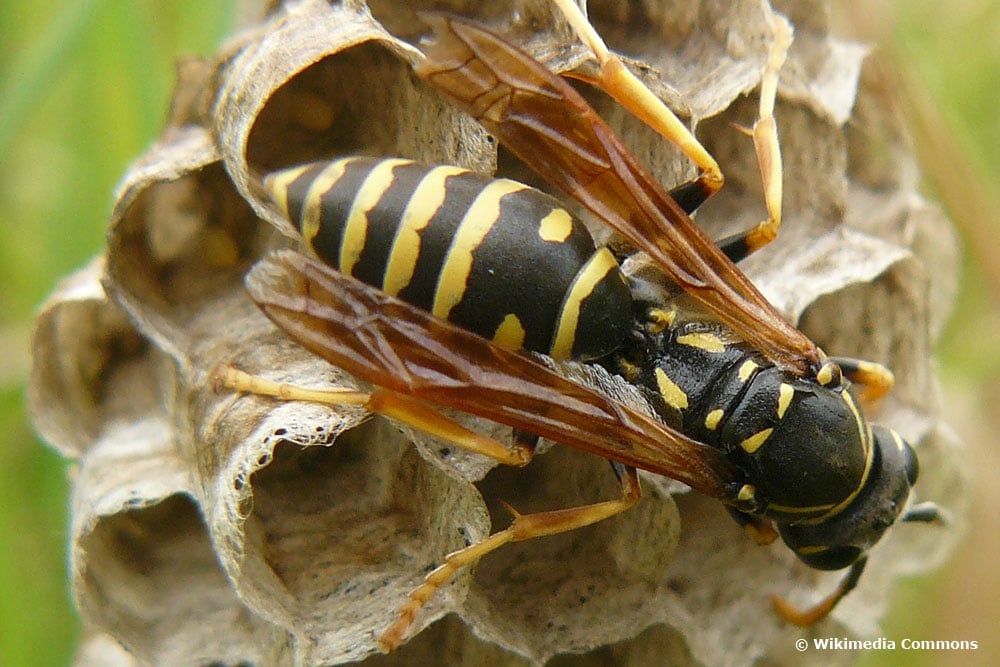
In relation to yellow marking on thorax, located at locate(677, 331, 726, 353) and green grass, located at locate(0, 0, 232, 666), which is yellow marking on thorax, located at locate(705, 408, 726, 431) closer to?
yellow marking on thorax, located at locate(677, 331, 726, 353)

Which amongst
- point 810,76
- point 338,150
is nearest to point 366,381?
point 338,150

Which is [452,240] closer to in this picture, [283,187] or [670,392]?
[283,187]

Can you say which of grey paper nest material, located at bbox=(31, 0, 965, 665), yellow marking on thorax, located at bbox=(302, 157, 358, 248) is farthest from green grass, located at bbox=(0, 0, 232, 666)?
yellow marking on thorax, located at bbox=(302, 157, 358, 248)

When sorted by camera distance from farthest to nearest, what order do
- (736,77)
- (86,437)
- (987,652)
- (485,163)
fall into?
1. (987,652)
2. (86,437)
3. (736,77)
4. (485,163)

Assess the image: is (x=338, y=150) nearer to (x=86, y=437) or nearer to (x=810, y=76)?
(x=86, y=437)

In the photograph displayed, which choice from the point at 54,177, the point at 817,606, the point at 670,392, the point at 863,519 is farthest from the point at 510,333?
the point at 54,177
